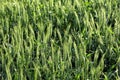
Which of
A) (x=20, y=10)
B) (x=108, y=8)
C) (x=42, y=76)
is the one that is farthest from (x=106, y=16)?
(x=42, y=76)

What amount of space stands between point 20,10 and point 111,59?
74cm

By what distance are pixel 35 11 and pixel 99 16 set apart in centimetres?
46

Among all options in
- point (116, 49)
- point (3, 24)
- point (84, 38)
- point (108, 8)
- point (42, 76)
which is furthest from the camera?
point (108, 8)

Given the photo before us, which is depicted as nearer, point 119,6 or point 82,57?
point 82,57

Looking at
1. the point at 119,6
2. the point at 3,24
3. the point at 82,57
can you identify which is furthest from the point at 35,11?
the point at 82,57

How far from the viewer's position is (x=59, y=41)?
1.70m

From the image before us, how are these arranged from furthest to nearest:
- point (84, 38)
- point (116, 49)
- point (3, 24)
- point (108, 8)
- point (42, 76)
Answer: point (108, 8) < point (3, 24) < point (84, 38) < point (116, 49) < point (42, 76)

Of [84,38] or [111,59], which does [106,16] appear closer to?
[84,38]

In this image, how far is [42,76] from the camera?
4.66 ft

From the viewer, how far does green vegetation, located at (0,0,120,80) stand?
141 centimetres

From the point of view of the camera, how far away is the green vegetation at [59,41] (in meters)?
1.41

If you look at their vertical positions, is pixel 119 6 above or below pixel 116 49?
above

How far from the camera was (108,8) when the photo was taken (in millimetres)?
1965

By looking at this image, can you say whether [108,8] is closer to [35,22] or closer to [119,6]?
[119,6]
